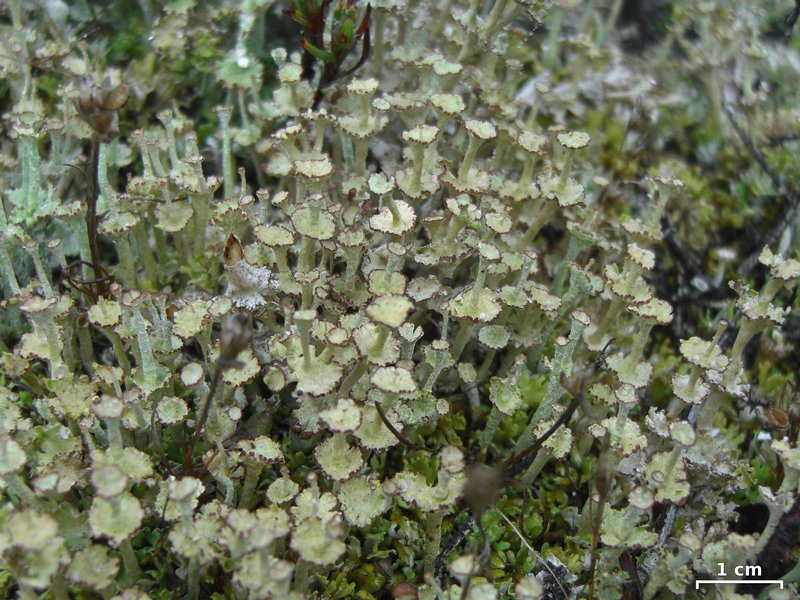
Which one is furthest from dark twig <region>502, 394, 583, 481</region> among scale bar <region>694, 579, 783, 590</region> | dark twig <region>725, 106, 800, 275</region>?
dark twig <region>725, 106, 800, 275</region>

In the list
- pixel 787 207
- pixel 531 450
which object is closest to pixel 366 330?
pixel 531 450

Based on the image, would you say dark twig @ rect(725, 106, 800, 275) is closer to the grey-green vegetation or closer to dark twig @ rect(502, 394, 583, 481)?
the grey-green vegetation

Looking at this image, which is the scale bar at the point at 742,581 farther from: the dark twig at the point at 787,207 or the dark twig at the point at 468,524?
the dark twig at the point at 787,207

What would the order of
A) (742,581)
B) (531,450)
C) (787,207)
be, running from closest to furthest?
(742,581) → (531,450) → (787,207)

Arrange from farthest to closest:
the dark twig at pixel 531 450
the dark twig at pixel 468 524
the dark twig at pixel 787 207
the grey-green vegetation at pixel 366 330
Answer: the dark twig at pixel 787 207 → the dark twig at pixel 468 524 → the dark twig at pixel 531 450 → the grey-green vegetation at pixel 366 330

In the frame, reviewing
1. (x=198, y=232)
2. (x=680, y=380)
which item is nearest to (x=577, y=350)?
(x=680, y=380)

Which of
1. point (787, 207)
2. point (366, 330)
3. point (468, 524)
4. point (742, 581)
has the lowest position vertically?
point (468, 524)

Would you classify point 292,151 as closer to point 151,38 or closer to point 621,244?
point 151,38

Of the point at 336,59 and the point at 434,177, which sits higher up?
the point at 336,59

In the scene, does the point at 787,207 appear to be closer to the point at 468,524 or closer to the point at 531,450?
the point at 531,450

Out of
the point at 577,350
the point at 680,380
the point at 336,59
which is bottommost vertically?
the point at 577,350

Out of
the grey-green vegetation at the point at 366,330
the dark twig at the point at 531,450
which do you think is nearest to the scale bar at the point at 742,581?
the grey-green vegetation at the point at 366,330
